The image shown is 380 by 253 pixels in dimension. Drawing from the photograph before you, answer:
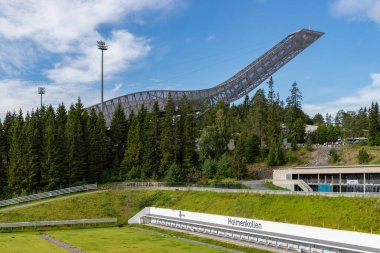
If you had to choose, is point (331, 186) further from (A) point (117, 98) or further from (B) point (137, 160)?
(A) point (117, 98)

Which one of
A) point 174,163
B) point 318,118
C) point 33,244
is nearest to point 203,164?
point 174,163

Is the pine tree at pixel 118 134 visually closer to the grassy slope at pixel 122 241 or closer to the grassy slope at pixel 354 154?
the grassy slope at pixel 122 241

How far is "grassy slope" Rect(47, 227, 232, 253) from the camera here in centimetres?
3419

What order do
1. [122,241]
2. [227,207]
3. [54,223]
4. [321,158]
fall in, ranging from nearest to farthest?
[122,241] → [227,207] → [54,223] → [321,158]

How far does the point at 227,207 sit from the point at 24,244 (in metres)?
18.1

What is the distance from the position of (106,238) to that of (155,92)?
159ft

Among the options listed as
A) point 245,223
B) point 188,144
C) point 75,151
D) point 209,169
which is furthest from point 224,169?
point 245,223

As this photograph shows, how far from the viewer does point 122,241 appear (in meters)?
38.5

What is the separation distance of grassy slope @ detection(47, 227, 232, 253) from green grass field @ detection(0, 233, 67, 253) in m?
1.85

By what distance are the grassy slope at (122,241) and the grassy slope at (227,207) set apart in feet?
18.8

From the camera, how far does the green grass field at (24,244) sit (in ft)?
112

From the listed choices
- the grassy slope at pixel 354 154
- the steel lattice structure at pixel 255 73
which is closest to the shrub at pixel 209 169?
the grassy slope at pixel 354 154

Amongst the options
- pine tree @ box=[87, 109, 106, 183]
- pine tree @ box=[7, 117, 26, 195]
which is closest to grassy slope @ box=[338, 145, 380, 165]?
pine tree @ box=[87, 109, 106, 183]

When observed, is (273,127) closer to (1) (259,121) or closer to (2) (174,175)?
(1) (259,121)
